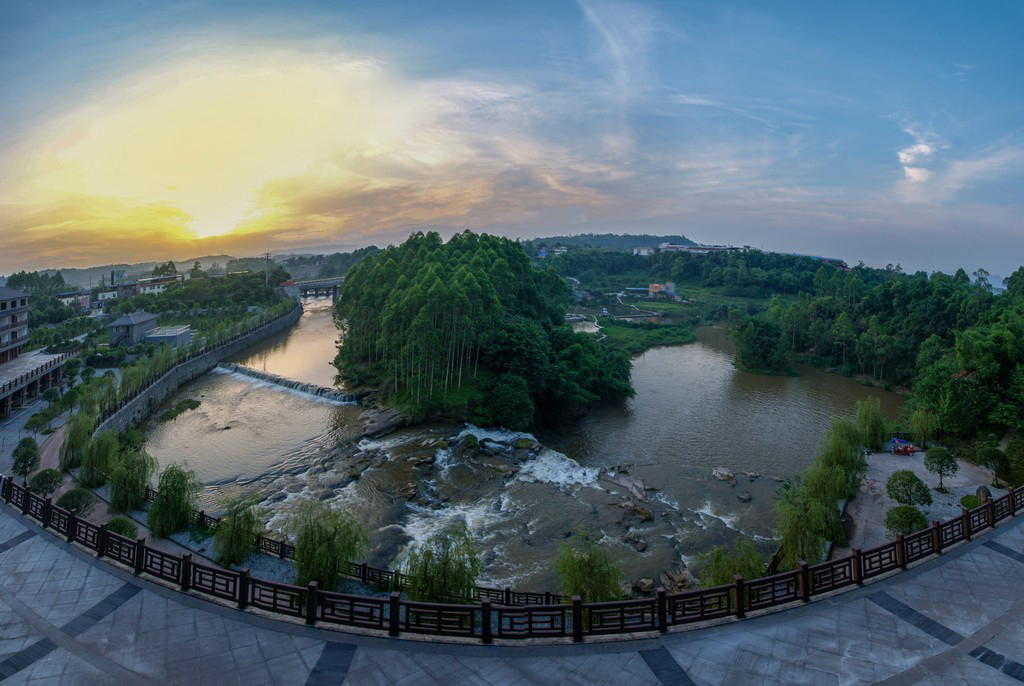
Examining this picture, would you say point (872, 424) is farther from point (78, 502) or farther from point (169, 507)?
point (78, 502)

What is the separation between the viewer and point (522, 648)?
9586 millimetres

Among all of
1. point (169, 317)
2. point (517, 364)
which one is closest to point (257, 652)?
point (517, 364)

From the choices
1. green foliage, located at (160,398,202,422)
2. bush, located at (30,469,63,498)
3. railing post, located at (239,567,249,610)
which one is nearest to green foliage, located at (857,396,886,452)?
railing post, located at (239,567,249,610)

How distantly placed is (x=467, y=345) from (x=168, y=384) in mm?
21068

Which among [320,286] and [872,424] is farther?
[320,286]

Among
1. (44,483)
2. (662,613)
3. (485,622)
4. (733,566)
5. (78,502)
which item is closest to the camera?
(485,622)

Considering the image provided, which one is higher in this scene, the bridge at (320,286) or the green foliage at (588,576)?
the bridge at (320,286)

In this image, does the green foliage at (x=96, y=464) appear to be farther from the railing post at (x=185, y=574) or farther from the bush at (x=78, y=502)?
the railing post at (x=185, y=574)

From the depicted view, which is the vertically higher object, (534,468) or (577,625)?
(577,625)

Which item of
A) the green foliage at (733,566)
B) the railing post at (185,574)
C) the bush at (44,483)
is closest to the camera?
the railing post at (185,574)

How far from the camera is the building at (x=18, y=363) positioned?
29359mm

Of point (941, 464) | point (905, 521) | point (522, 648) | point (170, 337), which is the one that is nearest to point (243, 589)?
point (522, 648)

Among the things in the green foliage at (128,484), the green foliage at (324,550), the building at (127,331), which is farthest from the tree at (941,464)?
the building at (127,331)

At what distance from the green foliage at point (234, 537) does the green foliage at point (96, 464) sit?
24.7ft
